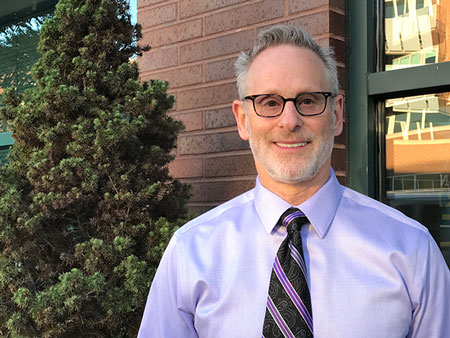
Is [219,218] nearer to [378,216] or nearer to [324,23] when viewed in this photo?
[378,216]

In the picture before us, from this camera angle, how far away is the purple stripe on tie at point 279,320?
1.46 meters

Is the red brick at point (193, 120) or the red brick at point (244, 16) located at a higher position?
the red brick at point (244, 16)

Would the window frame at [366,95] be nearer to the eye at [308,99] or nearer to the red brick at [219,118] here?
the red brick at [219,118]

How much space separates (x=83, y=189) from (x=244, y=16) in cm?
130

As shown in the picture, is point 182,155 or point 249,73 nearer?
point 249,73

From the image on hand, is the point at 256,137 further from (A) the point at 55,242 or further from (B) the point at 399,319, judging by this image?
(A) the point at 55,242

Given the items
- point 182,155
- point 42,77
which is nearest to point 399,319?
point 42,77

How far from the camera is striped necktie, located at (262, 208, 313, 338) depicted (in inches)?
57.7

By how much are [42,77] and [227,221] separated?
1.20 m

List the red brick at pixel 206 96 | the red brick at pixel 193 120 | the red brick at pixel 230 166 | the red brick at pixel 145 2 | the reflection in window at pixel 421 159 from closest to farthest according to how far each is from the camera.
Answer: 1. the reflection in window at pixel 421 159
2. the red brick at pixel 230 166
3. the red brick at pixel 206 96
4. the red brick at pixel 193 120
5. the red brick at pixel 145 2

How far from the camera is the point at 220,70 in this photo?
120 inches

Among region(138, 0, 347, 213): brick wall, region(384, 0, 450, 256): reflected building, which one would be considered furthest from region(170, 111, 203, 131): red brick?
region(384, 0, 450, 256): reflected building

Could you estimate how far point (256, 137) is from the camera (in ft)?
5.42

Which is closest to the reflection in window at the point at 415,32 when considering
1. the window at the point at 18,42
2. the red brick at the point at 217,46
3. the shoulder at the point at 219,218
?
the red brick at the point at 217,46
